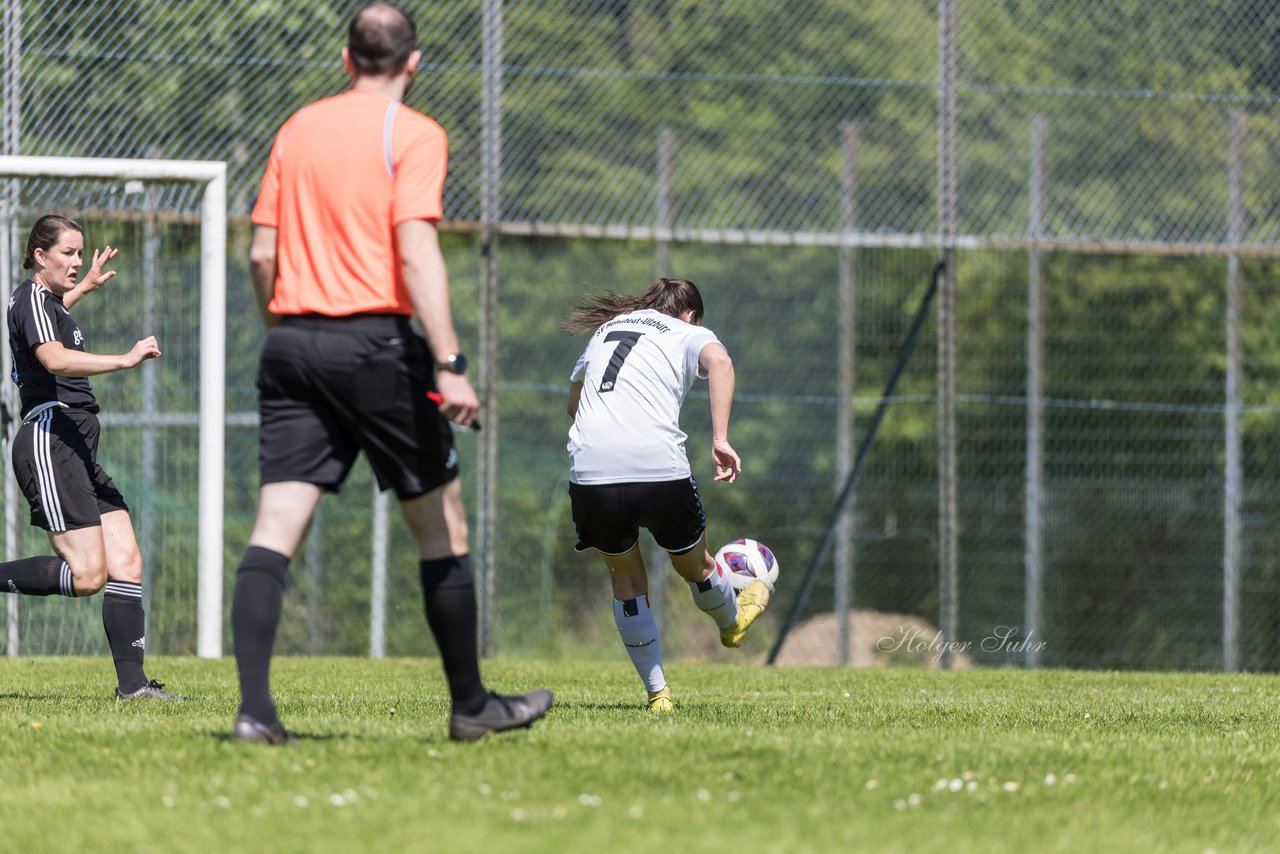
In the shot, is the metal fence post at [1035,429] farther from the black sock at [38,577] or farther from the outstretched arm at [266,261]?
the outstretched arm at [266,261]

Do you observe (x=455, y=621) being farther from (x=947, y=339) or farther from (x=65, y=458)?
(x=947, y=339)

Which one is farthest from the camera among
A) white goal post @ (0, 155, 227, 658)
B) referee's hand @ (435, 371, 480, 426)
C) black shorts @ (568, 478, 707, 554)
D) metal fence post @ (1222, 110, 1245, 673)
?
metal fence post @ (1222, 110, 1245, 673)

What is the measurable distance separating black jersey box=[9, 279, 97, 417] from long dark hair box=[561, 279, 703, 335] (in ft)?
6.91

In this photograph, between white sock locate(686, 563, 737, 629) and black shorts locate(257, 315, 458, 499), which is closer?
black shorts locate(257, 315, 458, 499)

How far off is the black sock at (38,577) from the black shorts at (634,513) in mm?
2160

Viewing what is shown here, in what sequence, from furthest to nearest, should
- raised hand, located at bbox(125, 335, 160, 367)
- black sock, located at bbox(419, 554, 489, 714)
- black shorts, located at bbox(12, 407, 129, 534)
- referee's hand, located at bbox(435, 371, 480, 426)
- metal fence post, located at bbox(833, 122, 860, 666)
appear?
metal fence post, located at bbox(833, 122, 860, 666) → black shorts, located at bbox(12, 407, 129, 534) → raised hand, located at bbox(125, 335, 160, 367) → black sock, located at bbox(419, 554, 489, 714) → referee's hand, located at bbox(435, 371, 480, 426)

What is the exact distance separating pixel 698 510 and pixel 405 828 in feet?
10.9

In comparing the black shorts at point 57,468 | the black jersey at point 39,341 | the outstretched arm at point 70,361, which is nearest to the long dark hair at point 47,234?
the black jersey at point 39,341

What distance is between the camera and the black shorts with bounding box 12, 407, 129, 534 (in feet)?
23.2

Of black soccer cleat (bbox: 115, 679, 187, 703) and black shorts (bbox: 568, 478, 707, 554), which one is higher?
black shorts (bbox: 568, 478, 707, 554)

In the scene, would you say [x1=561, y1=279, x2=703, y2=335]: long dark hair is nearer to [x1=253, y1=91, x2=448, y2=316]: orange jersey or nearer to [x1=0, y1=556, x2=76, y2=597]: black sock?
[x1=0, y1=556, x2=76, y2=597]: black sock

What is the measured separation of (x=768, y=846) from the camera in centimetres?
369

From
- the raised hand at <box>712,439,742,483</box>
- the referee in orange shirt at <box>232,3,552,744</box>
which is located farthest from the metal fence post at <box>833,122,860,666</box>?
the referee in orange shirt at <box>232,3,552,744</box>

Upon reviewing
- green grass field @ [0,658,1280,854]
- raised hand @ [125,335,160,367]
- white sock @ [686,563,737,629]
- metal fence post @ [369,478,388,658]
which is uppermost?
raised hand @ [125,335,160,367]
